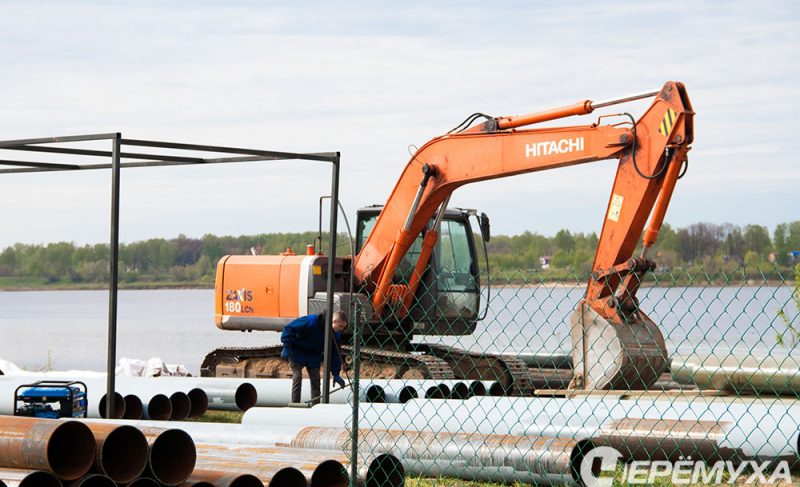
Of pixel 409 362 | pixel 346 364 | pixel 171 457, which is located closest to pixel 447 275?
pixel 409 362

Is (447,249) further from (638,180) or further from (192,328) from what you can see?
(192,328)

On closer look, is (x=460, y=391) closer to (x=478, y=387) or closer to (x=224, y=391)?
(x=478, y=387)

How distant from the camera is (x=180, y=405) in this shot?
12.9m

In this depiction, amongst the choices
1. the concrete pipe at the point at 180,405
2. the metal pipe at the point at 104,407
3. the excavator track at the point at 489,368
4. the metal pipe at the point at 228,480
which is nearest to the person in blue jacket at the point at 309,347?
the concrete pipe at the point at 180,405

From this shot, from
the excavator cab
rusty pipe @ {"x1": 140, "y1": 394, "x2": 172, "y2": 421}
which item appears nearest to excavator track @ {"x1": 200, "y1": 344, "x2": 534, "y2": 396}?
the excavator cab

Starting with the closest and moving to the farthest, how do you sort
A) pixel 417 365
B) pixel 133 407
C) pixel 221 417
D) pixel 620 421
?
pixel 620 421, pixel 133 407, pixel 221 417, pixel 417 365

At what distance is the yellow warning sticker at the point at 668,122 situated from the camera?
12.7 m

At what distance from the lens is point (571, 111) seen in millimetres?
13547

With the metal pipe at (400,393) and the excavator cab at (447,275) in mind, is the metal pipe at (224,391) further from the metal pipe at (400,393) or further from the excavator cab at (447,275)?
the excavator cab at (447,275)

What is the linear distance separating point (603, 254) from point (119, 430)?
759 cm

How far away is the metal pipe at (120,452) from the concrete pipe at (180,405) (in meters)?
5.77

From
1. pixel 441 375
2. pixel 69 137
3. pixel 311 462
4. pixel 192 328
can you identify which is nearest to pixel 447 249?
pixel 441 375

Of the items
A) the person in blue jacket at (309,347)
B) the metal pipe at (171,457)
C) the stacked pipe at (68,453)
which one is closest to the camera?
the stacked pipe at (68,453)

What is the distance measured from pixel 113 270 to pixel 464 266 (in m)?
7.44
